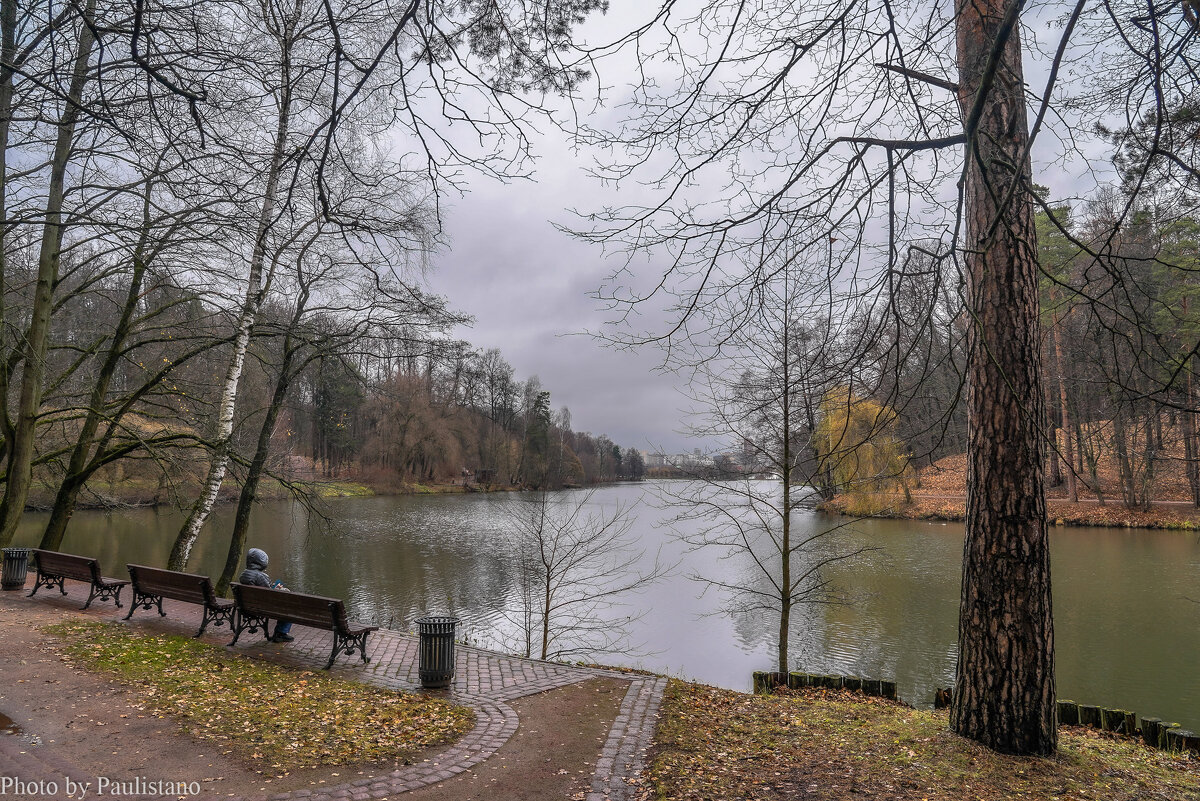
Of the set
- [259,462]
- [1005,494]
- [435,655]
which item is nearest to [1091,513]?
[1005,494]

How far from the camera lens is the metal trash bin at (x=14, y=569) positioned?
10328 mm

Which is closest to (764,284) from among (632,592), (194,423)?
(194,423)

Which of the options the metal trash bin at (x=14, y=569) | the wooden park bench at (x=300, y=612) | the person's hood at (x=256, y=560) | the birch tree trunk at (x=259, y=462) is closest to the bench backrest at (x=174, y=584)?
the person's hood at (x=256, y=560)

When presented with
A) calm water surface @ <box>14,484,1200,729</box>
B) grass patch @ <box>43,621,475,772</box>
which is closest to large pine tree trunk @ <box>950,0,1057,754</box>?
grass patch @ <box>43,621,475,772</box>

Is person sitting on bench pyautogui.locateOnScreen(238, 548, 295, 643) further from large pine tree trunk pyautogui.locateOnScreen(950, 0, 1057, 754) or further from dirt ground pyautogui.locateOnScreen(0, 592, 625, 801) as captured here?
large pine tree trunk pyautogui.locateOnScreen(950, 0, 1057, 754)

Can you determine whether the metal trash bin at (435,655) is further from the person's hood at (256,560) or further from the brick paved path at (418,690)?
the person's hood at (256,560)

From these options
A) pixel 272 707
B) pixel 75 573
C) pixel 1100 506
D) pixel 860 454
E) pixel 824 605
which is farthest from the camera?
pixel 1100 506

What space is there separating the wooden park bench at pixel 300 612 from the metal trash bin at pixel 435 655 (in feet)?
2.89

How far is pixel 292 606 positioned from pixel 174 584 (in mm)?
2369

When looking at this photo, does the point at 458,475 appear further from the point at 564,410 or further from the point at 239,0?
the point at 239,0

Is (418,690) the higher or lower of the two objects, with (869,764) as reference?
lower

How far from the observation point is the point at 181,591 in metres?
8.48

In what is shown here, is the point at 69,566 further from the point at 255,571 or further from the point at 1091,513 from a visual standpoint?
the point at 1091,513

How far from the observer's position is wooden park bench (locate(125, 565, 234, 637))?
8.16 meters
